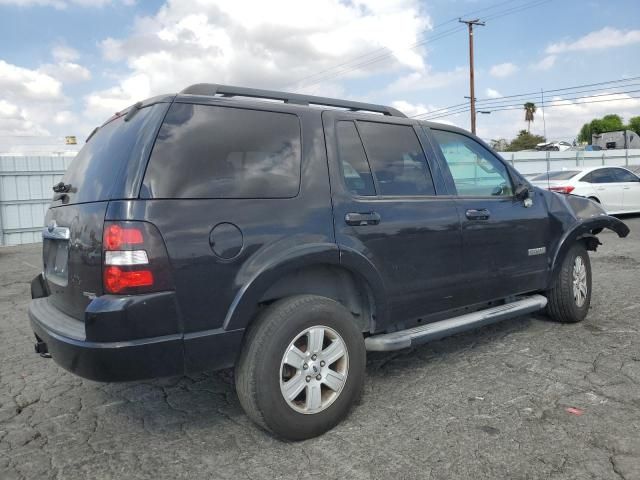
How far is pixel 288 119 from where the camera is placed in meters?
3.15

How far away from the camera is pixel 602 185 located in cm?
1361

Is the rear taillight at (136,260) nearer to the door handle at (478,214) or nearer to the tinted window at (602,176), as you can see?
the door handle at (478,214)

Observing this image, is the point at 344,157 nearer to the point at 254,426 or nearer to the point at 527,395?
the point at 254,426

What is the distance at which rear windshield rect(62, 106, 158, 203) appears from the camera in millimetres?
2699

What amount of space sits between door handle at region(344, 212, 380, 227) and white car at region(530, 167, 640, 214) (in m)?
10.6

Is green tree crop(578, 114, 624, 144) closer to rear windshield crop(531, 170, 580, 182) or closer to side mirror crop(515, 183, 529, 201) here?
rear windshield crop(531, 170, 580, 182)

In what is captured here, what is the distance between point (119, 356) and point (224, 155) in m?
1.10

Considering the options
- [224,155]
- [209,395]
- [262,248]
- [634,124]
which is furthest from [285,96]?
[634,124]

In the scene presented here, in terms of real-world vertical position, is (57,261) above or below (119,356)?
above

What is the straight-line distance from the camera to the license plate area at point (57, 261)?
9.66ft

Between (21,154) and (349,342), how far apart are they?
16822 millimetres

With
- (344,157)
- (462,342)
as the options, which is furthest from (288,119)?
(462,342)

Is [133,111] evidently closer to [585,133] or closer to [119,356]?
[119,356]

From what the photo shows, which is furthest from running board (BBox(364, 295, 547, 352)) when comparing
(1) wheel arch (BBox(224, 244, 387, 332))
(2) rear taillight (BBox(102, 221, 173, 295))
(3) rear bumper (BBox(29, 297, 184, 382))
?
(2) rear taillight (BBox(102, 221, 173, 295))
